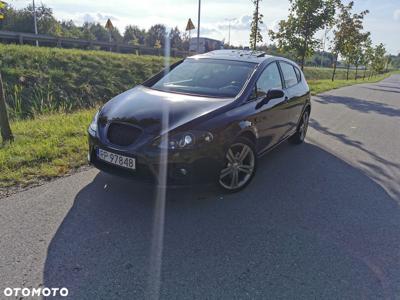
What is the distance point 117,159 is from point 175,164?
64 cm

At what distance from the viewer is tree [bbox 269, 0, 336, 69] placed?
1753cm

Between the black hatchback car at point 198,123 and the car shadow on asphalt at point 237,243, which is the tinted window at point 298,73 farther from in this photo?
the car shadow on asphalt at point 237,243

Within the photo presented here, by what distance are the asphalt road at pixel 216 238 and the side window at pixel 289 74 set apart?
5.26 ft

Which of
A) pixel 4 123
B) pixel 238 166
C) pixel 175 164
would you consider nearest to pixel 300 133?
pixel 238 166

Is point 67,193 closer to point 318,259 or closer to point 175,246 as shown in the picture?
point 175,246

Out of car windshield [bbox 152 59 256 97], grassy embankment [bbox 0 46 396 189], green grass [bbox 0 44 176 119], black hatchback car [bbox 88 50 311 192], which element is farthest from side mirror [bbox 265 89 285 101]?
green grass [bbox 0 44 176 119]

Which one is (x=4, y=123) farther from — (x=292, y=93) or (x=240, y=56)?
(x=292, y=93)

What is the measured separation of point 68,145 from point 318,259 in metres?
4.16

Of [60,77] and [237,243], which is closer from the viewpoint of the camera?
[237,243]

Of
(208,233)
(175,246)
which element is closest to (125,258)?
(175,246)

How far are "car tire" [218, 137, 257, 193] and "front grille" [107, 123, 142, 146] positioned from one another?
104cm

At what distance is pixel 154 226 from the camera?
129 inches

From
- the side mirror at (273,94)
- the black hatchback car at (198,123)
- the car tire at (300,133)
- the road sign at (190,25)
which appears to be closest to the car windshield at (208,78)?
the black hatchback car at (198,123)

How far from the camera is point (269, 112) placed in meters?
4.61
